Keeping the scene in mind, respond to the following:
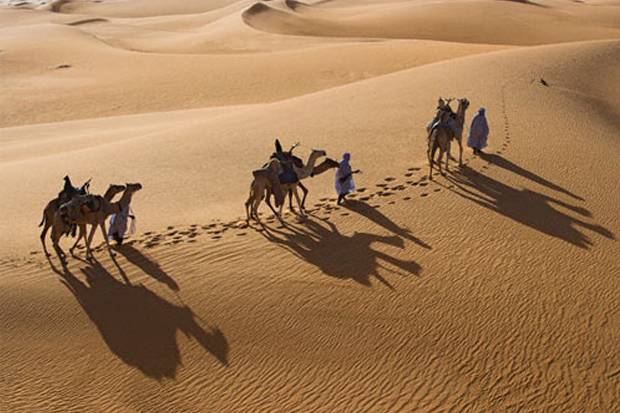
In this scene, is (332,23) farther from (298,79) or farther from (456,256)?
(456,256)

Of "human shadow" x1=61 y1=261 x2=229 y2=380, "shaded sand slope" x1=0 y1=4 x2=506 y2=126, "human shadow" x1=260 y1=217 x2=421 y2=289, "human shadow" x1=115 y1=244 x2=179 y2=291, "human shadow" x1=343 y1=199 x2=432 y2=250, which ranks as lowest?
"shaded sand slope" x1=0 y1=4 x2=506 y2=126

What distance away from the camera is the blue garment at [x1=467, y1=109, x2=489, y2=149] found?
39.6ft

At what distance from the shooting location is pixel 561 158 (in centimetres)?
1189

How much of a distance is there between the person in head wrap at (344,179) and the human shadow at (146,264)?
11.8 feet

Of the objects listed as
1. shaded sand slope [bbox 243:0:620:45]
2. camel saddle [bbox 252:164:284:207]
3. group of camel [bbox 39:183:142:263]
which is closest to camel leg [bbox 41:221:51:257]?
group of camel [bbox 39:183:142:263]

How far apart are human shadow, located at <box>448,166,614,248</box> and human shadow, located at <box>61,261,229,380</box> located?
5346 mm

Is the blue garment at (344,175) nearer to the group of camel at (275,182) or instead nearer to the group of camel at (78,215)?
the group of camel at (275,182)

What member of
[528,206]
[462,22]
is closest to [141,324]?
[528,206]

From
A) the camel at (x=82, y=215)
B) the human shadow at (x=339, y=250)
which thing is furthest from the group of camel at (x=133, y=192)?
the human shadow at (x=339, y=250)

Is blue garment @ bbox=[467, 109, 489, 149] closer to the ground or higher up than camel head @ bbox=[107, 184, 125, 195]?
higher up

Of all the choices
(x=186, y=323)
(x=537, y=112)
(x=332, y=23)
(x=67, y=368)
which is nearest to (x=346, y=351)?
(x=186, y=323)

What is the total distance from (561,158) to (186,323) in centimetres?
867

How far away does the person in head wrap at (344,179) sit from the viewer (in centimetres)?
1020

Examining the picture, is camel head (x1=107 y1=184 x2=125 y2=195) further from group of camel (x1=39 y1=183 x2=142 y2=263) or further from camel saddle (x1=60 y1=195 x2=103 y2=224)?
camel saddle (x1=60 y1=195 x2=103 y2=224)
